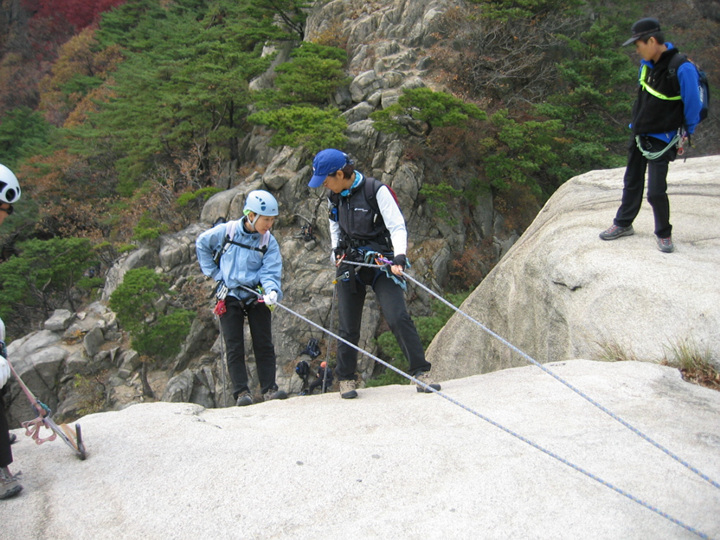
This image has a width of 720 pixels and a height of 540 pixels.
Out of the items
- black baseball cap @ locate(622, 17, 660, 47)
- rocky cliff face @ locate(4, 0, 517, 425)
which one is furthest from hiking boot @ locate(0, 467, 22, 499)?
rocky cliff face @ locate(4, 0, 517, 425)

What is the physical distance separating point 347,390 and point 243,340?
1.22 m

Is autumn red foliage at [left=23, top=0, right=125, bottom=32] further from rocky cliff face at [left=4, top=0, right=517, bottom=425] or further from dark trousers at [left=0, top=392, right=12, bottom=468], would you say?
dark trousers at [left=0, top=392, right=12, bottom=468]

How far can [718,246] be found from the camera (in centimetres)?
475

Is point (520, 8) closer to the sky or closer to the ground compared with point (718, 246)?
closer to the sky

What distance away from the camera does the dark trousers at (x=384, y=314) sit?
426 cm

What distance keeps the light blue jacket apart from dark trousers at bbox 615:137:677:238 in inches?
143

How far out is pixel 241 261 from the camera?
4.89 metres

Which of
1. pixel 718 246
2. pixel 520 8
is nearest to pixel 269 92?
pixel 520 8

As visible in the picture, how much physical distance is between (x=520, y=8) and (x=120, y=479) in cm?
2423

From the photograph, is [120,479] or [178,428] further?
[178,428]

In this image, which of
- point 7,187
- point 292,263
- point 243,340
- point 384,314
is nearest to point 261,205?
point 243,340

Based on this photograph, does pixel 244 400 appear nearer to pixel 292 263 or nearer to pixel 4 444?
pixel 4 444

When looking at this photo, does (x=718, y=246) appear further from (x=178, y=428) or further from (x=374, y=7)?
(x=374, y=7)

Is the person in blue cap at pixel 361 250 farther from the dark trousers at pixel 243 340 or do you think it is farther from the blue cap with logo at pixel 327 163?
the dark trousers at pixel 243 340
